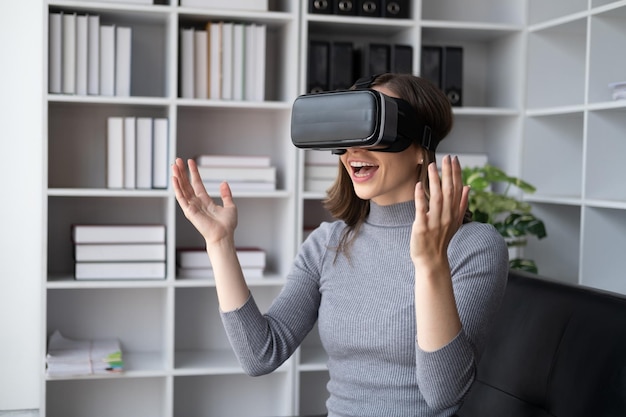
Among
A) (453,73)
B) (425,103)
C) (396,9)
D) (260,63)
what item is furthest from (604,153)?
(425,103)

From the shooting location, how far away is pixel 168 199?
298 cm

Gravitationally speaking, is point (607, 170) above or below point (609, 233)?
above

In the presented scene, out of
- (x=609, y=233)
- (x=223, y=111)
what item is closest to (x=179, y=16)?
(x=223, y=111)

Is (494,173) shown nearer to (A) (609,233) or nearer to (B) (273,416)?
(A) (609,233)

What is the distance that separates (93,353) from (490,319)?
6.08 ft

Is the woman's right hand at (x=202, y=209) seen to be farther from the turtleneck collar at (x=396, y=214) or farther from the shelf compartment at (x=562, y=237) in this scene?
the shelf compartment at (x=562, y=237)

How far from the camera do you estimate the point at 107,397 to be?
3234mm

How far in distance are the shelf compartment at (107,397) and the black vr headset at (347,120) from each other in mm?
1944

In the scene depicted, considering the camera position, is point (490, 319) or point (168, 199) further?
point (168, 199)

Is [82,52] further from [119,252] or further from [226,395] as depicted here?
[226,395]

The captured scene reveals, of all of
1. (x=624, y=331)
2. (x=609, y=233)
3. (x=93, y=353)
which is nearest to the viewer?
(x=624, y=331)

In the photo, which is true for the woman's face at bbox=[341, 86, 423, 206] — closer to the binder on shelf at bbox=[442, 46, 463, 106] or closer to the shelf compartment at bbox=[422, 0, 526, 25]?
the binder on shelf at bbox=[442, 46, 463, 106]

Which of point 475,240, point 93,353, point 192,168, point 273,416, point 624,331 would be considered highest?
point 192,168

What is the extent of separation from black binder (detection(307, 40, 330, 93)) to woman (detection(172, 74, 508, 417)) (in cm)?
126
